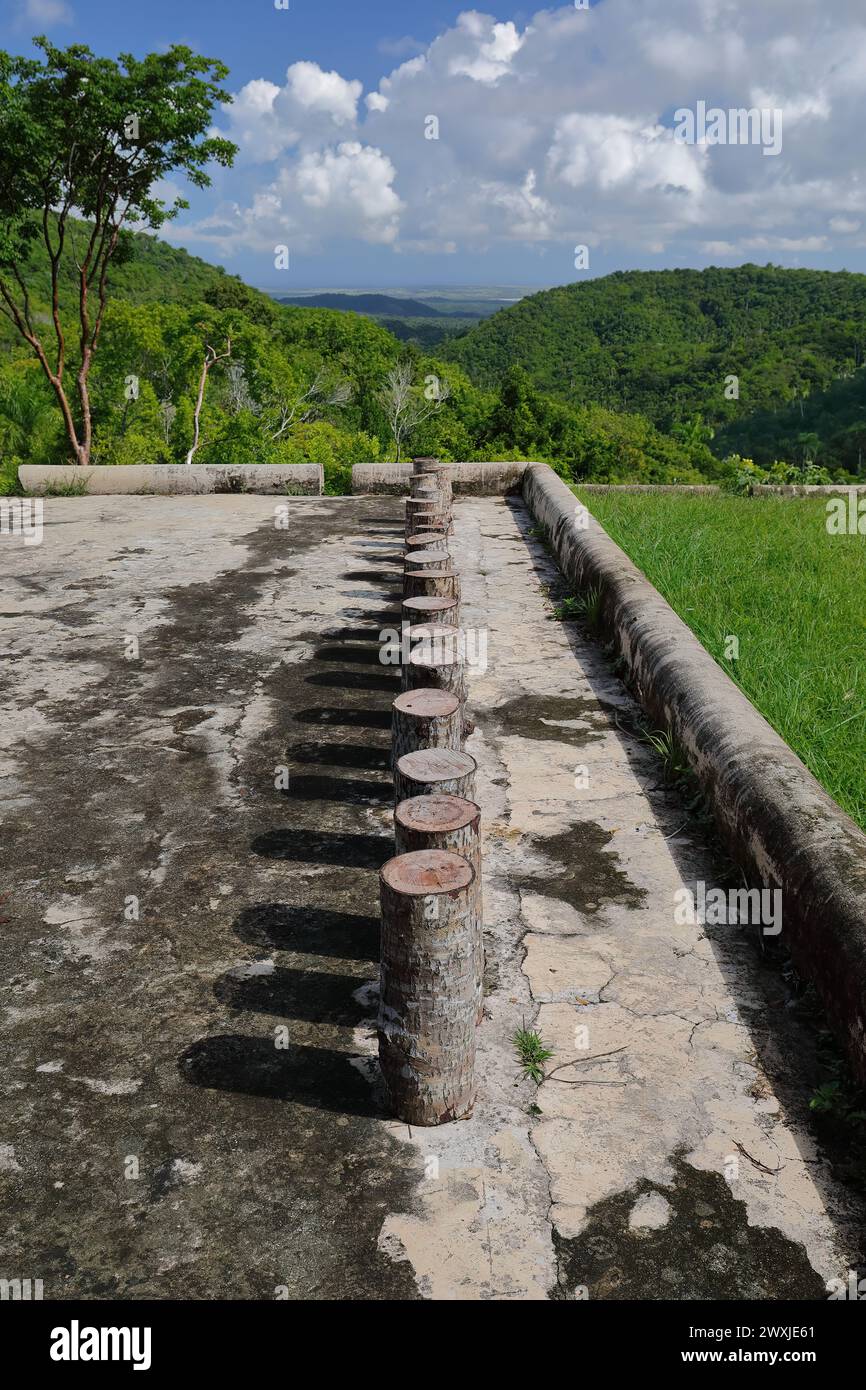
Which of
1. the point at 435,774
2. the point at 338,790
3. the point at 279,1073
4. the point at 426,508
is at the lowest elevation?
the point at 279,1073

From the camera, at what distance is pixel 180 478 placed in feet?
33.1

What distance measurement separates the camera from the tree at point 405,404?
37.3 m

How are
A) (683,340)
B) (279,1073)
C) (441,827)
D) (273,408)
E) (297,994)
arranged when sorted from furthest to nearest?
1. (683,340)
2. (273,408)
3. (297,994)
4. (441,827)
5. (279,1073)

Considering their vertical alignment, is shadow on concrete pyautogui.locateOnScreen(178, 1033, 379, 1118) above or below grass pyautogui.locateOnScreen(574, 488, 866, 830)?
below

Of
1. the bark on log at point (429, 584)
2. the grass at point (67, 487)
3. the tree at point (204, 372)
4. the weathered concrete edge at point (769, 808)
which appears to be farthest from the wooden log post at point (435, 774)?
the tree at point (204, 372)

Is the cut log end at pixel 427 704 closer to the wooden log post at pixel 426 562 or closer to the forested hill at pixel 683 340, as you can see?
the wooden log post at pixel 426 562

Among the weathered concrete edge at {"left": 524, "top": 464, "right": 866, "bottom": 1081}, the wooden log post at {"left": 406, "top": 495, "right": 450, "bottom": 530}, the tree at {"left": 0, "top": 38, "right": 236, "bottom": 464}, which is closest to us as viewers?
the weathered concrete edge at {"left": 524, "top": 464, "right": 866, "bottom": 1081}

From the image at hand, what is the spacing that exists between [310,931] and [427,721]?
767 millimetres

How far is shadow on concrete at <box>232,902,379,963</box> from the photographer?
288 centimetres

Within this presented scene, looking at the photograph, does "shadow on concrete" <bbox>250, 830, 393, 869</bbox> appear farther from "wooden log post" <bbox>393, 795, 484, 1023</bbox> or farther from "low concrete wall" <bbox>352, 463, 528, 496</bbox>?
"low concrete wall" <bbox>352, 463, 528, 496</bbox>

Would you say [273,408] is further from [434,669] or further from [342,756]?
[434,669]

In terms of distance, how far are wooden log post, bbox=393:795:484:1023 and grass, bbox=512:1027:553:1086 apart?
0.12 metres

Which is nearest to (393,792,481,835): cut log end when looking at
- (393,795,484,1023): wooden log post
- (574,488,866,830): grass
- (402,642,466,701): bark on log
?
(393,795,484,1023): wooden log post

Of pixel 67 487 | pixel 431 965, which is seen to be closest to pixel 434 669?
pixel 431 965
